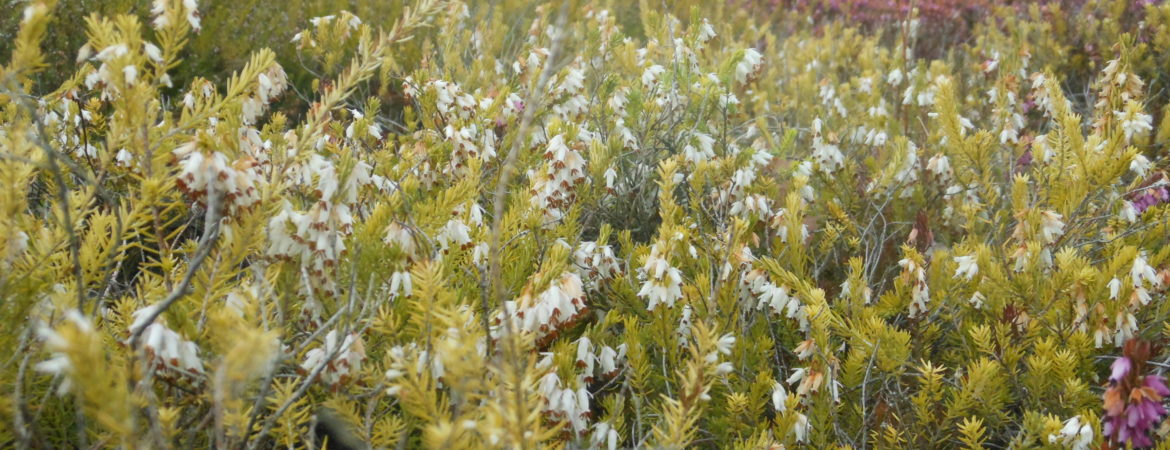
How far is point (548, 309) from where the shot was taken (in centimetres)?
152

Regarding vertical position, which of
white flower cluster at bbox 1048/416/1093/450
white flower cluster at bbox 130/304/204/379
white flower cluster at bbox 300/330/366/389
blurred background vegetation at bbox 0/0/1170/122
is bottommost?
blurred background vegetation at bbox 0/0/1170/122

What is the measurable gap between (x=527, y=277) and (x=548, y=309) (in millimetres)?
545

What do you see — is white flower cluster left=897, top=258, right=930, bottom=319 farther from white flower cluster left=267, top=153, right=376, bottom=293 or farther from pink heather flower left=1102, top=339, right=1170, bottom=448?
white flower cluster left=267, top=153, right=376, bottom=293

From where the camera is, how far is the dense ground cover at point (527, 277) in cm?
123

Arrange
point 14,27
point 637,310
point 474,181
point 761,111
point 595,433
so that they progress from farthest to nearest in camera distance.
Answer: point 761,111, point 14,27, point 637,310, point 474,181, point 595,433

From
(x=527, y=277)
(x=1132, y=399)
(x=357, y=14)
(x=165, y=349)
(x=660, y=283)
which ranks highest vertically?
(x=165, y=349)

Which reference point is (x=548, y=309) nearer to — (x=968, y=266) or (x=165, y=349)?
(x=165, y=349)

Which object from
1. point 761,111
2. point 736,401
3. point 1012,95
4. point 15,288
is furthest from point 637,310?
point 761,111

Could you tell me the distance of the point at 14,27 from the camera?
3736 millimetres

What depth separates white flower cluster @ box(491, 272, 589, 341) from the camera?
1505mm

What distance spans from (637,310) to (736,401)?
58cm

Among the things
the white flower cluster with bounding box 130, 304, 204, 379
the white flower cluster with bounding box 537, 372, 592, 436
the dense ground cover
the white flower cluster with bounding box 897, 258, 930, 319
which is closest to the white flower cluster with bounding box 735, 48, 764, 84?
the dense ground cover

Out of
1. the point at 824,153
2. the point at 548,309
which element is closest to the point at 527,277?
the point at 548,309

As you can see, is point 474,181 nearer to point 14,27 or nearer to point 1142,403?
point 1142,403
